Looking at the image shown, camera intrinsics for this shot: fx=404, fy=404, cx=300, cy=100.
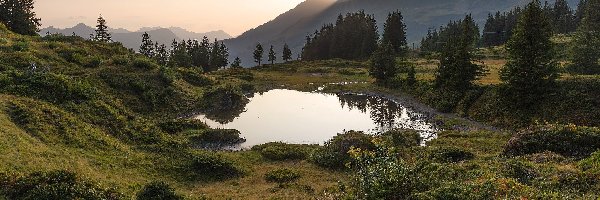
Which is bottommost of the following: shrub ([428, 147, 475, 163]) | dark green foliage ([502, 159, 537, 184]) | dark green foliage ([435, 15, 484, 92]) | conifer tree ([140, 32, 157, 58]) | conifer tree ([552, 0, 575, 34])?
shrub ([428, 147, 475, 163])

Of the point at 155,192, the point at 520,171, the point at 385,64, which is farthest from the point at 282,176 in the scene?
the point at 385,64

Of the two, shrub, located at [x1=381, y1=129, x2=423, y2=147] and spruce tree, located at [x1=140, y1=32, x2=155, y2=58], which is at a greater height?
spruce tree, located at [x1=140, y1=32, x2=155, y2=58]

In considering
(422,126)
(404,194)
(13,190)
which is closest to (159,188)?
(13,190)

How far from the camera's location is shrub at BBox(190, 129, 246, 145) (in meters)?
41.0

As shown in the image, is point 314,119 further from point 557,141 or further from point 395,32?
point 395,32

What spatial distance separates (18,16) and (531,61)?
9006 cm

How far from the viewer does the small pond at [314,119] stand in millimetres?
45375

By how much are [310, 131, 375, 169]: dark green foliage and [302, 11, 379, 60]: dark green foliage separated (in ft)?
345

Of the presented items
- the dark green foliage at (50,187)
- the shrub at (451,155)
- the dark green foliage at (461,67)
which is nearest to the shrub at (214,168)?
the dark green foliage at (50,187)

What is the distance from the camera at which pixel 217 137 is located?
136 ft

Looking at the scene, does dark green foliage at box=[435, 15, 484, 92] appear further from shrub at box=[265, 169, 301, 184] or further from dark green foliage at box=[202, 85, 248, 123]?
shrub at box=[265, 169, 301, 184]

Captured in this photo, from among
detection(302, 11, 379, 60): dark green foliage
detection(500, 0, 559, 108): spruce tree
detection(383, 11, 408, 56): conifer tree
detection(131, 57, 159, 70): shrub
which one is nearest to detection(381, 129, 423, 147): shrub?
detection(500, 0, 559, 108): spruce tree

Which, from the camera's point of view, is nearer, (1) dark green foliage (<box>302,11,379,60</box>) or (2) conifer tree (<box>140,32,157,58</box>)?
(2) conifer tree (<box>140,32,157,58</box>)

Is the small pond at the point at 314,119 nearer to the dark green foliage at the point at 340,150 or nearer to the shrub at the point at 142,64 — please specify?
the dark green foliage at the point at 340,150
